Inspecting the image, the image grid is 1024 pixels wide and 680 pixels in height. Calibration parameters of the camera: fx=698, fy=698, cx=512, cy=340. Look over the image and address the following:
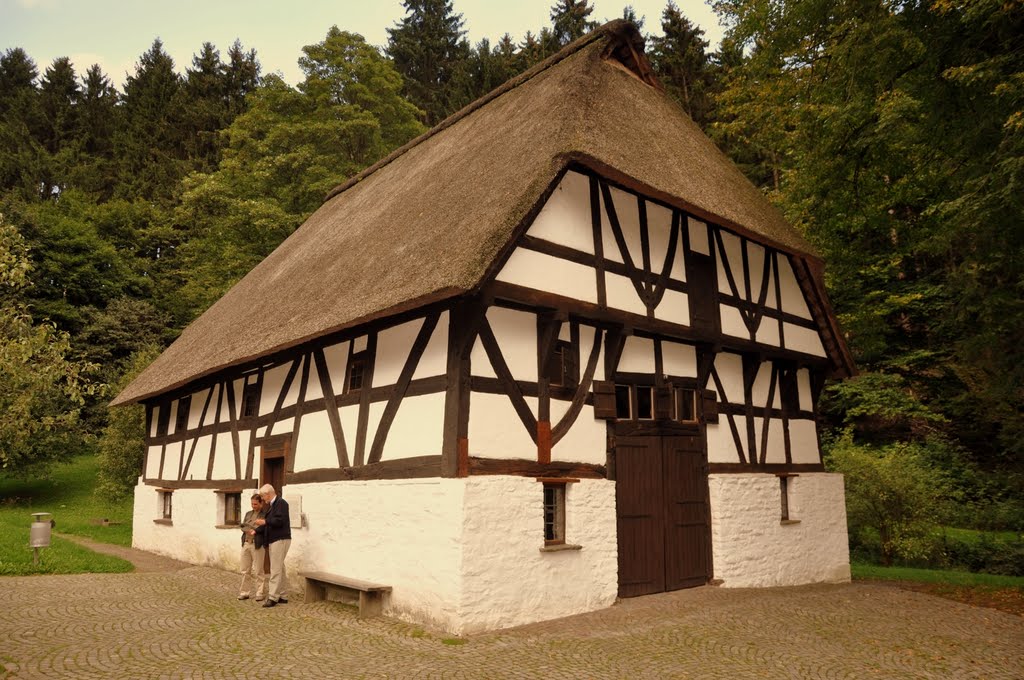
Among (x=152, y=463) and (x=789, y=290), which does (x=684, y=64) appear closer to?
(x=789, y=290)

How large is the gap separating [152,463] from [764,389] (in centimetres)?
1410

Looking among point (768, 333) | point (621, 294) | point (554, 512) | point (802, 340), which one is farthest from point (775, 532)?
point (621, 294)

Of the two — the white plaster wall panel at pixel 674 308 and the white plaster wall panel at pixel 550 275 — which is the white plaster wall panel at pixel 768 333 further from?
the white plaster wall panel at pixel 550 275

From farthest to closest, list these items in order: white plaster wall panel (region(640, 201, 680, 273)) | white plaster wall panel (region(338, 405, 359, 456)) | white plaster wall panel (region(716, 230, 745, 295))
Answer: white plaster wall panel (region(716, 230, 745, 295)), white plaster wall panel (region(640, 201, 680, 273)), white plaster wall panel (region(338, 405, 359, 456))

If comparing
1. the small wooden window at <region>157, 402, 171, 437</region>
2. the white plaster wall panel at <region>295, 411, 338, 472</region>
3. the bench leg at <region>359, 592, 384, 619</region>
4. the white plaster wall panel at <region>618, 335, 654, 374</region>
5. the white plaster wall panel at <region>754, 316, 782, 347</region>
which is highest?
the white plaster wall panel at <region>754, 316, 782, 347</region>

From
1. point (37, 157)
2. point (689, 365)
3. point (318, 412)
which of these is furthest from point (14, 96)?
point (689, 365)

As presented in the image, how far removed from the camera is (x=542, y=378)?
29.9ft

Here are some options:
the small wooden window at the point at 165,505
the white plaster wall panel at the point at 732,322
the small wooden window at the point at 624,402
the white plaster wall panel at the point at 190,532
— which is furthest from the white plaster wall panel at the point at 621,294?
the small wooden window at the point at 165,505

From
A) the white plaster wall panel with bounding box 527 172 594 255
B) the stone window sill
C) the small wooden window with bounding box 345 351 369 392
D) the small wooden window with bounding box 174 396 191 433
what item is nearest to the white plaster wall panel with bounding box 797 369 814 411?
the white plaster wall panel with bounding box 527 172 594 255

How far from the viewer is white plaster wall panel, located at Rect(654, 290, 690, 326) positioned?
10711 mm

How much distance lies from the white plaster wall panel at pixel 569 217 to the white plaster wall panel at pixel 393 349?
6.64 feet

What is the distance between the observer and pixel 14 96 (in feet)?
157

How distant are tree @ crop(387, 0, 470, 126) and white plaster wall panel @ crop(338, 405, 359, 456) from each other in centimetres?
2962

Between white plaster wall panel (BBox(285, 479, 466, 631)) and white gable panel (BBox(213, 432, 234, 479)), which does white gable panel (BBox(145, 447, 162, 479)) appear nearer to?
white gable panel (BBox(213, 432, 234, 479))
